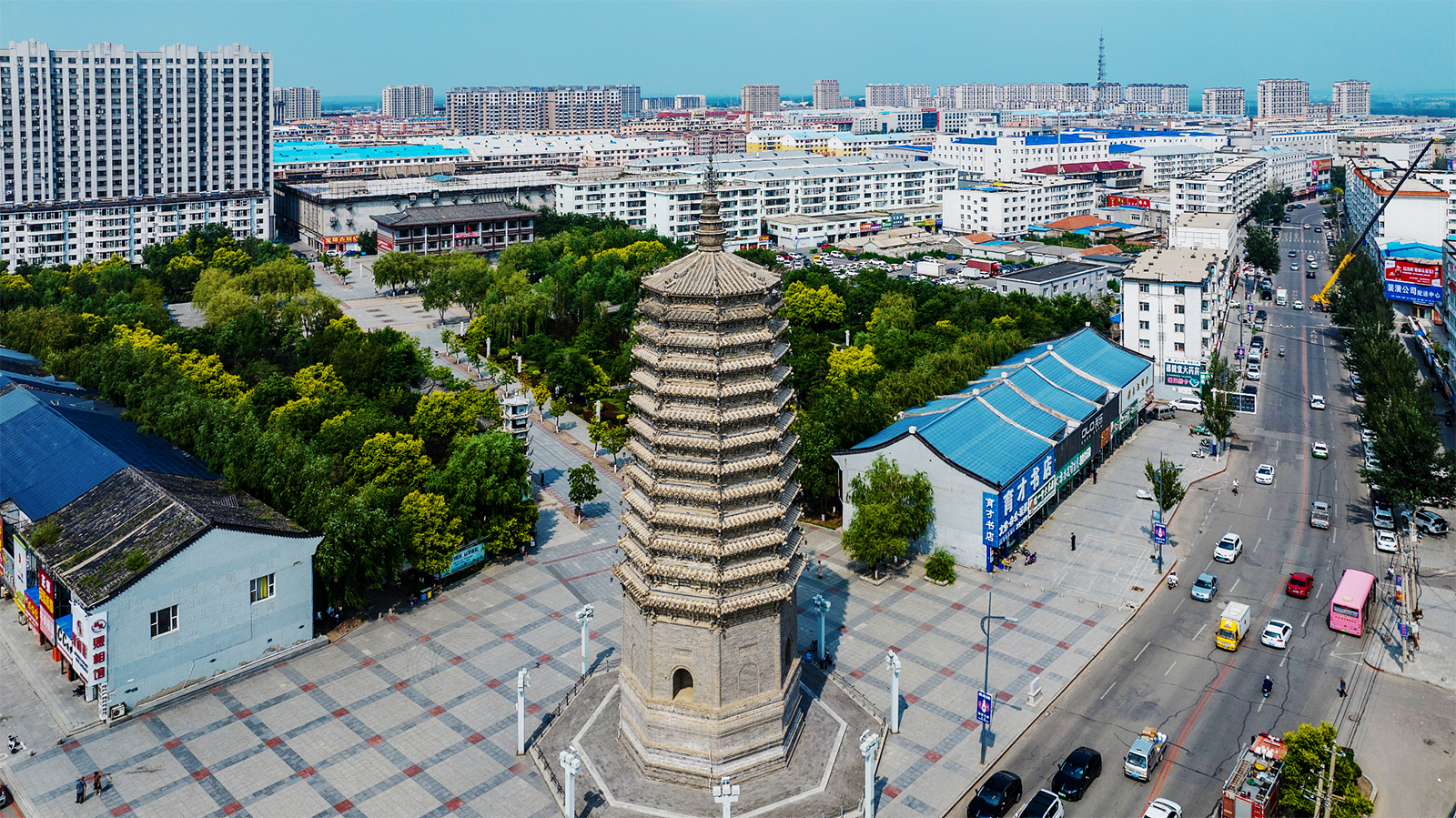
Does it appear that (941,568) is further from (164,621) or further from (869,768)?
(164,621)

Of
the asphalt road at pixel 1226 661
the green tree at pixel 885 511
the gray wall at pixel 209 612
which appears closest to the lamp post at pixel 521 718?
the gray wall at pixel 209 612

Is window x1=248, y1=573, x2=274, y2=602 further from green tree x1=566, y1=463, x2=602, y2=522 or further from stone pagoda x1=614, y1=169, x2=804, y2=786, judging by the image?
green tree x1=566, y1=463, x2=602, y2=522

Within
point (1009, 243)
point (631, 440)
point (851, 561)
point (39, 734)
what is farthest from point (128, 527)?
point (1009, 243)

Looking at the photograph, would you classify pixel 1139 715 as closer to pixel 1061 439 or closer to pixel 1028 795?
pixel 1028 795

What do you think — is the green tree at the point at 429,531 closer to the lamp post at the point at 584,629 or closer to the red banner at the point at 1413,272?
the lamp post at the point at 584,629

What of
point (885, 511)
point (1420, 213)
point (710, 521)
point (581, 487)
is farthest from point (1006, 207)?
point (710, 521)

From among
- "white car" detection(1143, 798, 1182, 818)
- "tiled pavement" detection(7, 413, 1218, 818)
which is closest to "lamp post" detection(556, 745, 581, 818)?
"tiled pavement" detection(7, 413, 1218, 818)

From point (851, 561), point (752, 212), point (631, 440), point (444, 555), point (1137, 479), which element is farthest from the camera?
point (752, 212)
